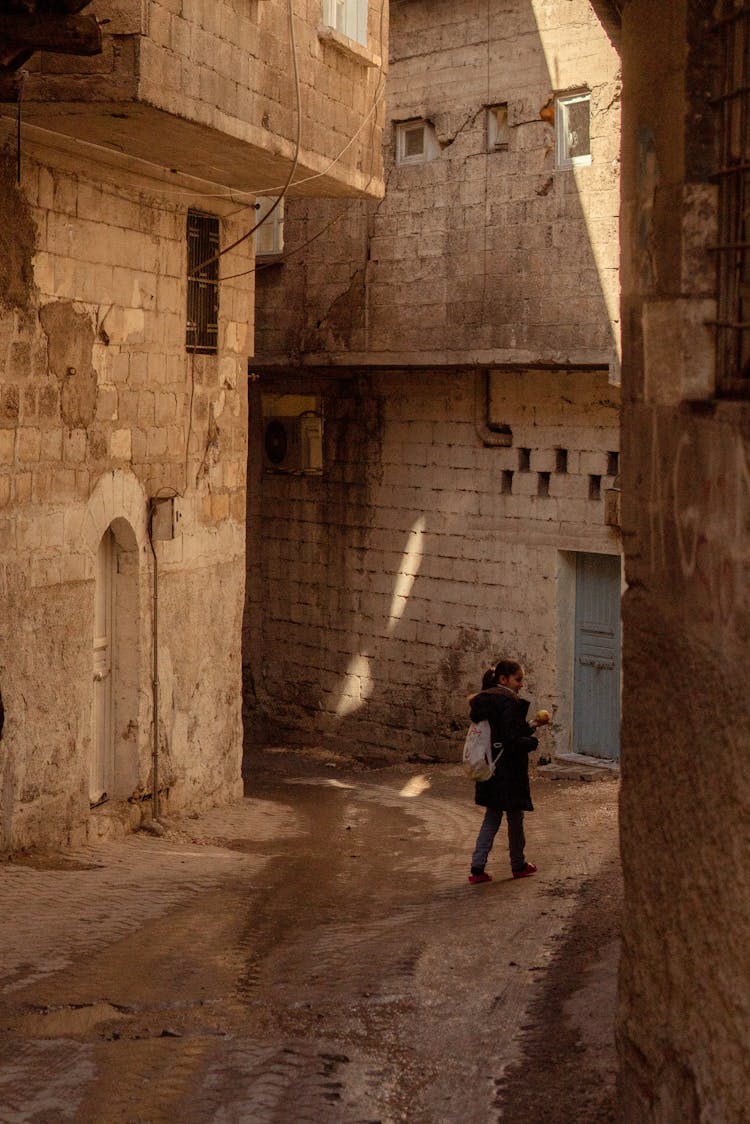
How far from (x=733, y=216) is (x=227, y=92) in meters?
6.06

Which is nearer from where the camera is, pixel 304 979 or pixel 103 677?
Answer: pixel 304 979

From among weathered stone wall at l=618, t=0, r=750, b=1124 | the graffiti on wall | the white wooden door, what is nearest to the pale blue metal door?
the white wooden door

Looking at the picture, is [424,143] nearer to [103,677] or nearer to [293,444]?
[293,444]

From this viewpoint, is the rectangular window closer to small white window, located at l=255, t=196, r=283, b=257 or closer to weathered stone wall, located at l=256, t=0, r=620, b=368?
weathered stone wall, located at l=256, t=0, r=620, b=368

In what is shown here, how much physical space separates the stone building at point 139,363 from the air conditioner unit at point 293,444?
15.2 ft

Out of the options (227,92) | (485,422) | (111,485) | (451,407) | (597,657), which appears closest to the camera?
(227,92)

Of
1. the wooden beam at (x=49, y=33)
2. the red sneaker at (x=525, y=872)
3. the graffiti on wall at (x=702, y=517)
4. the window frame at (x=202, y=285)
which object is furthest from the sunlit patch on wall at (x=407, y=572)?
the graffiti on wall at (x=702, y=517)

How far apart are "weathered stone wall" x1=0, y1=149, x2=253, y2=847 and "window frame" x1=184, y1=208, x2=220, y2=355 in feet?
0.38

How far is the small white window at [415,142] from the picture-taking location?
15344 mm

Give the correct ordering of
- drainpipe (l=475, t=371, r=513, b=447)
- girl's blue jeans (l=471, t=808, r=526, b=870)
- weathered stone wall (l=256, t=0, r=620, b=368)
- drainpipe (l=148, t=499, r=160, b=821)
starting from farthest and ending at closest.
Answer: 1. drainpipe (l=475, t=371, r=513, b=447)
2. weathered stone wall (l=256, t=0, r=620, b=368)
3. drainpipe (l=148, t=499, r=160, b=821)
4. girl's blue jeans (l=471, t=808, r=526, b=870)

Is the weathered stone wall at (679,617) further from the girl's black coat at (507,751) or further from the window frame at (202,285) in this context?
the window frame at (202,285)

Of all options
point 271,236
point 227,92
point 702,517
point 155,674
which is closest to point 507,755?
point 155,674

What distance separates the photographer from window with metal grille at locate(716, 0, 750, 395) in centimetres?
417

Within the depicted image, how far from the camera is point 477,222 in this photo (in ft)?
48.7
